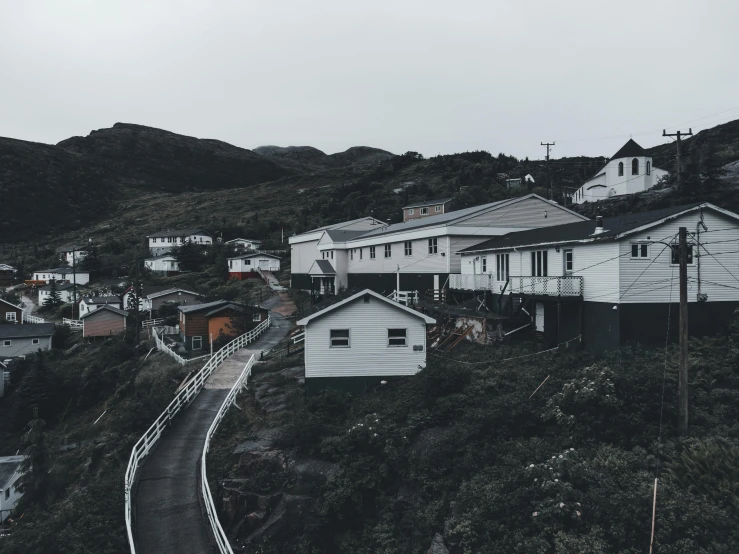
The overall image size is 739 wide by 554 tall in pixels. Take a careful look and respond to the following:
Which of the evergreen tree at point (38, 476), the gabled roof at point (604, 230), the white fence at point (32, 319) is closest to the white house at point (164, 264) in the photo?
the white fence at point (32, 319)

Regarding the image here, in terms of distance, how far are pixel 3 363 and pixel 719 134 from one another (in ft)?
379

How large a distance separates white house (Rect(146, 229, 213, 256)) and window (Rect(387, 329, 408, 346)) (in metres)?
78.2

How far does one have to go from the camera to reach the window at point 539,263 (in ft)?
85.5

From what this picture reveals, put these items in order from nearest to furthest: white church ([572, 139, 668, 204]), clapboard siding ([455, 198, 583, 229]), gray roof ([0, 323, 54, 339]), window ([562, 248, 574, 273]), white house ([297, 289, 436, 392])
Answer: white house ([297, 289, 436, 392]) → window ([562, 248, 574, 273]) → clapboard siding ([455, 198, 583, 229]) → gray roof ([0, 323, 54, 339]) → white church ([572, 139, 668, 204])

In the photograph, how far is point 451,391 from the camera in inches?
749

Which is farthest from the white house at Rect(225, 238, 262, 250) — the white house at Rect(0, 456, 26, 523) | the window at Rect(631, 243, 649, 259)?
the window at Rect(631, 243, 649, 259)

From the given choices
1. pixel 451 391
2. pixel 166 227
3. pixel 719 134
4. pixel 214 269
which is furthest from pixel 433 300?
pixel 166 227

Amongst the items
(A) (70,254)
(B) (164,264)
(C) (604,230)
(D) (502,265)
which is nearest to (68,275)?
(B) (164,264)

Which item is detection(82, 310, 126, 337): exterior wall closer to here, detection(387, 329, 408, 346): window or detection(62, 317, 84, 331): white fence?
detection(62, 317, 84, 331): white fence

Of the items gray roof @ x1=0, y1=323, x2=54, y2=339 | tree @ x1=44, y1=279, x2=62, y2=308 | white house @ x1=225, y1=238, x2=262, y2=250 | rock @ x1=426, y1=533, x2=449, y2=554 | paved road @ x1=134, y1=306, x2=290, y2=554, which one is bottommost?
paved road @ x1=134, y1=306, x2=290, y2=554

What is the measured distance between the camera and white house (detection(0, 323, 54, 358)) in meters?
49.2

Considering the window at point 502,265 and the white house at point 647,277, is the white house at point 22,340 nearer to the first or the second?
the window at point 502,265

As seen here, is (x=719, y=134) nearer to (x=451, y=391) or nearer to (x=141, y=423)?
(x=451, y=391)

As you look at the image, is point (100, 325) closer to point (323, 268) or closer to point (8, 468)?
point (323, 268)
